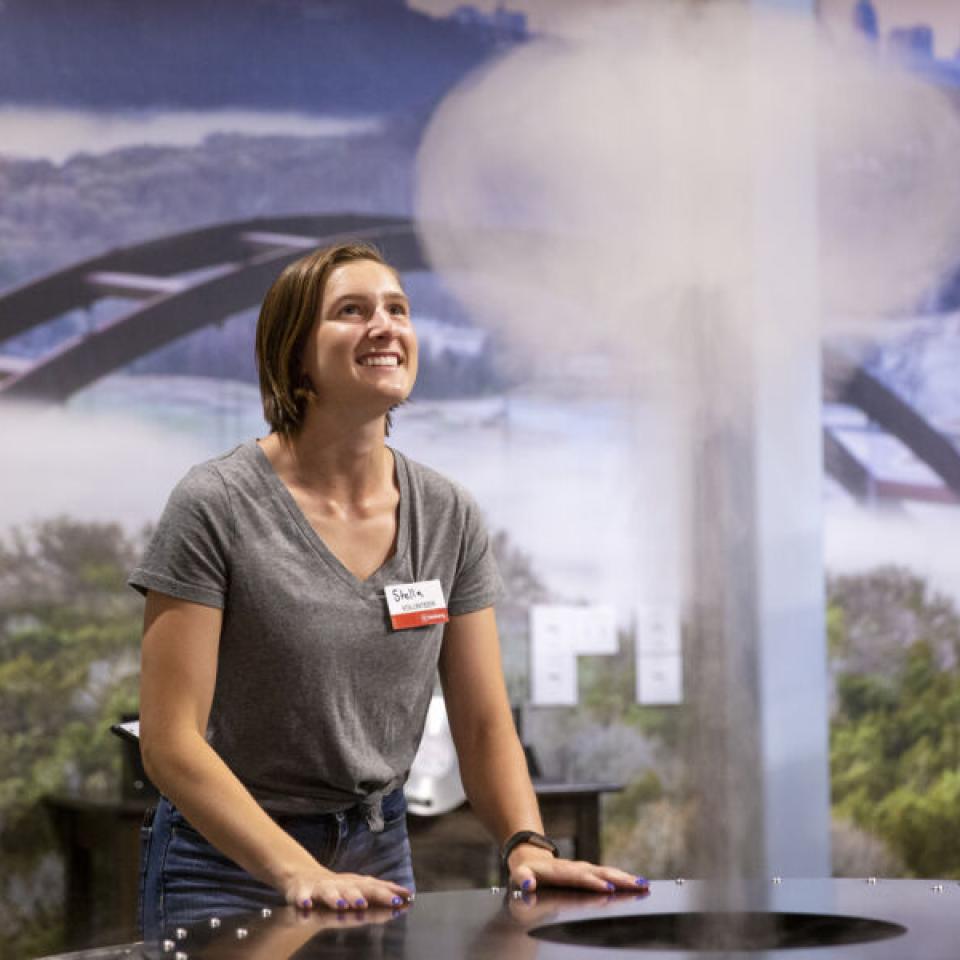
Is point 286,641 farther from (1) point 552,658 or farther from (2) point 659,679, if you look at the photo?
(2) point 659,679

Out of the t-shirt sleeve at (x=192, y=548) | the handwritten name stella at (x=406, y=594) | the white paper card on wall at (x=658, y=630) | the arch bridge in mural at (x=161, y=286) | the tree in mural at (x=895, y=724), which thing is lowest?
the tree in mural at (x=895, y=724)

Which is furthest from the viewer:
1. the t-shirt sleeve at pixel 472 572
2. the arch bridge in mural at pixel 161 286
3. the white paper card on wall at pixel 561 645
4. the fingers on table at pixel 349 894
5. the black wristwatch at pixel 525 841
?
the white paper card on wall at pixel 561 645

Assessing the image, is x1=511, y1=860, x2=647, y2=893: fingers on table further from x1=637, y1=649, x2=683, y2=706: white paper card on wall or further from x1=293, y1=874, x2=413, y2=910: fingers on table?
x1=637, y1=649, x2=683, y2=706: white paper card on wall

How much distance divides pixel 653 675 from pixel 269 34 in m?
1.89

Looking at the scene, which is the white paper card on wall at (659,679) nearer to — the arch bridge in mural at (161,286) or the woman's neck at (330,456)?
the arch bridge in mural at (161,286)

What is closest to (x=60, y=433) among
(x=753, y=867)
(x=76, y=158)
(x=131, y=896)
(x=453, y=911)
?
(x=76, y=158)

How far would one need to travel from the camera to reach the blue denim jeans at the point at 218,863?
145cm

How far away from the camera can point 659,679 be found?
3.90 meters

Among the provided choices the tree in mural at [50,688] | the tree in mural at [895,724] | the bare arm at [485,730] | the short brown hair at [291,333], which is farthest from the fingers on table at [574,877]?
the tree in mural at [895,724]

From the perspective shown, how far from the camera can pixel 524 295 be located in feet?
12.7

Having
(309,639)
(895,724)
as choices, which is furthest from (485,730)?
(895,724)

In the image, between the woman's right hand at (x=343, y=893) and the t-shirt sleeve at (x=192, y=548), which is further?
the t-shirt sleeve at (x=192, y=548)

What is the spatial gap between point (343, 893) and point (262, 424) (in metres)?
2.50

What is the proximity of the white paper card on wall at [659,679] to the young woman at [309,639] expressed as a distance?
2301 mm
